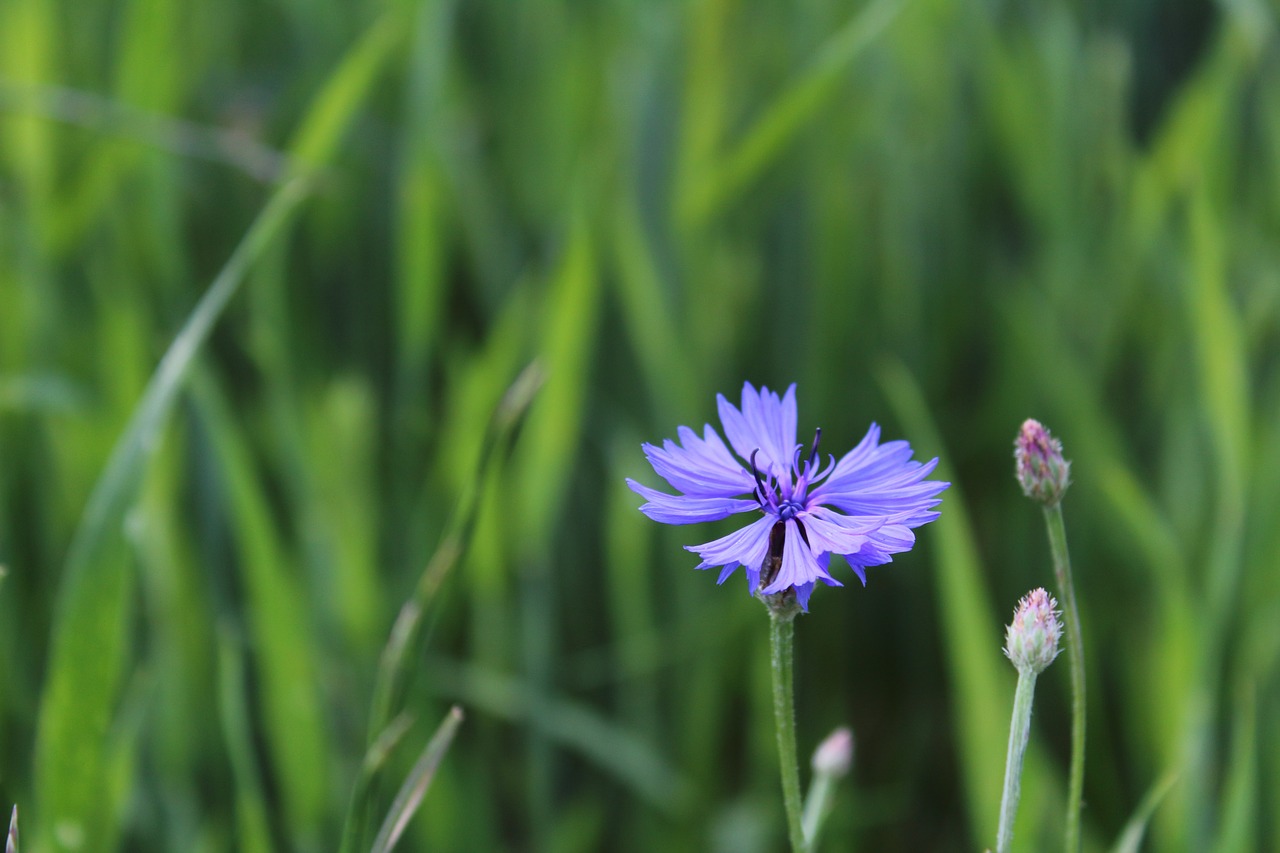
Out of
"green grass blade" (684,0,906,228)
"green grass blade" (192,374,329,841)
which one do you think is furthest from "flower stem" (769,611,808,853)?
"green grass blade" (684,0,906,228)

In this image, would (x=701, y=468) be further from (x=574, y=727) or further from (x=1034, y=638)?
(x=574, y=727)

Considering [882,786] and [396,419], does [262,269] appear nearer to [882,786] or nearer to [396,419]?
[396,419]

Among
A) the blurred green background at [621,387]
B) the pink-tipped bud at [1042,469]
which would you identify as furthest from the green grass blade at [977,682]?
the pink-tipped bud at [1042,469]

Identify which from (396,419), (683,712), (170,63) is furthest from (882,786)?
(170,63)

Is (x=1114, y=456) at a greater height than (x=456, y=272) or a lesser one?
lesser

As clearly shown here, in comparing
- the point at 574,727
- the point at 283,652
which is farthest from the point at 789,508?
the point at 574,727

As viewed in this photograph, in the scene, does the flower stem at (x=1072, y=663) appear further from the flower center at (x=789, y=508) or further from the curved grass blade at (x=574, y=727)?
the curved grass blade at (x=574, y=727)
